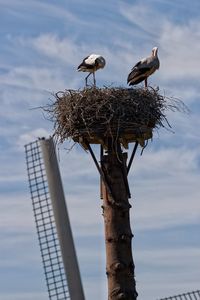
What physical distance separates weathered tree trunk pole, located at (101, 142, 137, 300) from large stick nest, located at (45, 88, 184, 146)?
1.08 feet

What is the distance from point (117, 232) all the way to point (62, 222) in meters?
0.77

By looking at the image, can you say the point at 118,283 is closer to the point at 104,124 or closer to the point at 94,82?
the point at 104,124

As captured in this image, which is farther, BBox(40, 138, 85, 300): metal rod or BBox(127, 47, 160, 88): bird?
BBox(127, 47, 160, 88): bird

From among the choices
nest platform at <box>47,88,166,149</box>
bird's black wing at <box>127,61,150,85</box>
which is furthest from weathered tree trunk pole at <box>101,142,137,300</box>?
bird's black wing at <box>127,61,150,85</box>

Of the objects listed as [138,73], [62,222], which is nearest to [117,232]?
[62,222]

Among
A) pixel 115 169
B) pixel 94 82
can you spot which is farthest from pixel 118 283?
pixel 94 82

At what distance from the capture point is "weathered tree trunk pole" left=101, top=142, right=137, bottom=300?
34.2ft

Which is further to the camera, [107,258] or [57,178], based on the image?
[57,178]

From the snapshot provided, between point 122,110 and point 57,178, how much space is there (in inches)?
47.3

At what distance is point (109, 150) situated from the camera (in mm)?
10898

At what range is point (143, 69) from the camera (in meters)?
12.3

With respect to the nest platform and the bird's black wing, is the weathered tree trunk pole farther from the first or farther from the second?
the bird's black wing

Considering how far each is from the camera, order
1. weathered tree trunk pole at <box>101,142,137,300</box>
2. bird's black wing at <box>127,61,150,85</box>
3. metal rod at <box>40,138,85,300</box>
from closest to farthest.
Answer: weathered tree trunk pole at <box>101,142,137,300</box>
metal rod at <box>40,138,85,300</box>
bird's black wing at <box>127,61,150,85</box>

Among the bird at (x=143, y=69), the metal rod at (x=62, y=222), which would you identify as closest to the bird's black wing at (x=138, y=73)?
the bird at (x=143, y=69)
